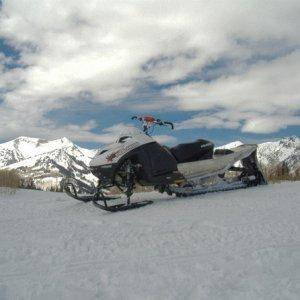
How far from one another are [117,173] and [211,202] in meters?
1.49

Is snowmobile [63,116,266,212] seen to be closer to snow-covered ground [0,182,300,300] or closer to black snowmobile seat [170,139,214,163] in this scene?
black snowmobile seat [170,139,214,163]

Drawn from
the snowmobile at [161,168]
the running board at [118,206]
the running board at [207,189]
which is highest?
the snowmobile at [161,168]

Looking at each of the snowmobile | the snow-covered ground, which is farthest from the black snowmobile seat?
the snow-covered ground

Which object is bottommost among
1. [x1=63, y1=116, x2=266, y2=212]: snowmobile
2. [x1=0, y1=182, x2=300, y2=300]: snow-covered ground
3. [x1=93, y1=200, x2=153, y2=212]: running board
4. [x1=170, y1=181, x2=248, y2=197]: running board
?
[x1=0, y1=182, x2=300, y2=300]: snow-covered ground

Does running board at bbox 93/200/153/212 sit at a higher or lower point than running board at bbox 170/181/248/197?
lower

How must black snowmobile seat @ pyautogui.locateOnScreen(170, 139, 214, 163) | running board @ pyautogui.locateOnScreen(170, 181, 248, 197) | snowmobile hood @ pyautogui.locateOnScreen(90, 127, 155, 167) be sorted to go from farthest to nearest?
black snowmobile seat @ pyautogui.locateOnScreen(170, 139, 214, 163)
running board @ pyautogui.locateOnScreen(170, 181, 248, 197)
snowmobile hood @ pyautogui.locateOnScreen(90, 127, 155, 167)

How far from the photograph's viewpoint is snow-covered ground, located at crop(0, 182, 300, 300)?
307 centimetres

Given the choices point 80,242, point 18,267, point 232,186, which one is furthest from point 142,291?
point 232,186

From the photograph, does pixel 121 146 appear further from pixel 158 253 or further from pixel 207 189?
pixel 158 253

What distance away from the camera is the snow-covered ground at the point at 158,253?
121 inches

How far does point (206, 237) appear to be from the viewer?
170 inches

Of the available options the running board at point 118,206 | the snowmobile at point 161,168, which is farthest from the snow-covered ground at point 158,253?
the snowmobile at point 161,168

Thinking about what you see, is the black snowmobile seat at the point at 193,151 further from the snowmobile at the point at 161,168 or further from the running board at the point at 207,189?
the running board at the point at 207,189

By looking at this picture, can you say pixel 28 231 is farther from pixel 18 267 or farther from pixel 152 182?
pixel 152 182
